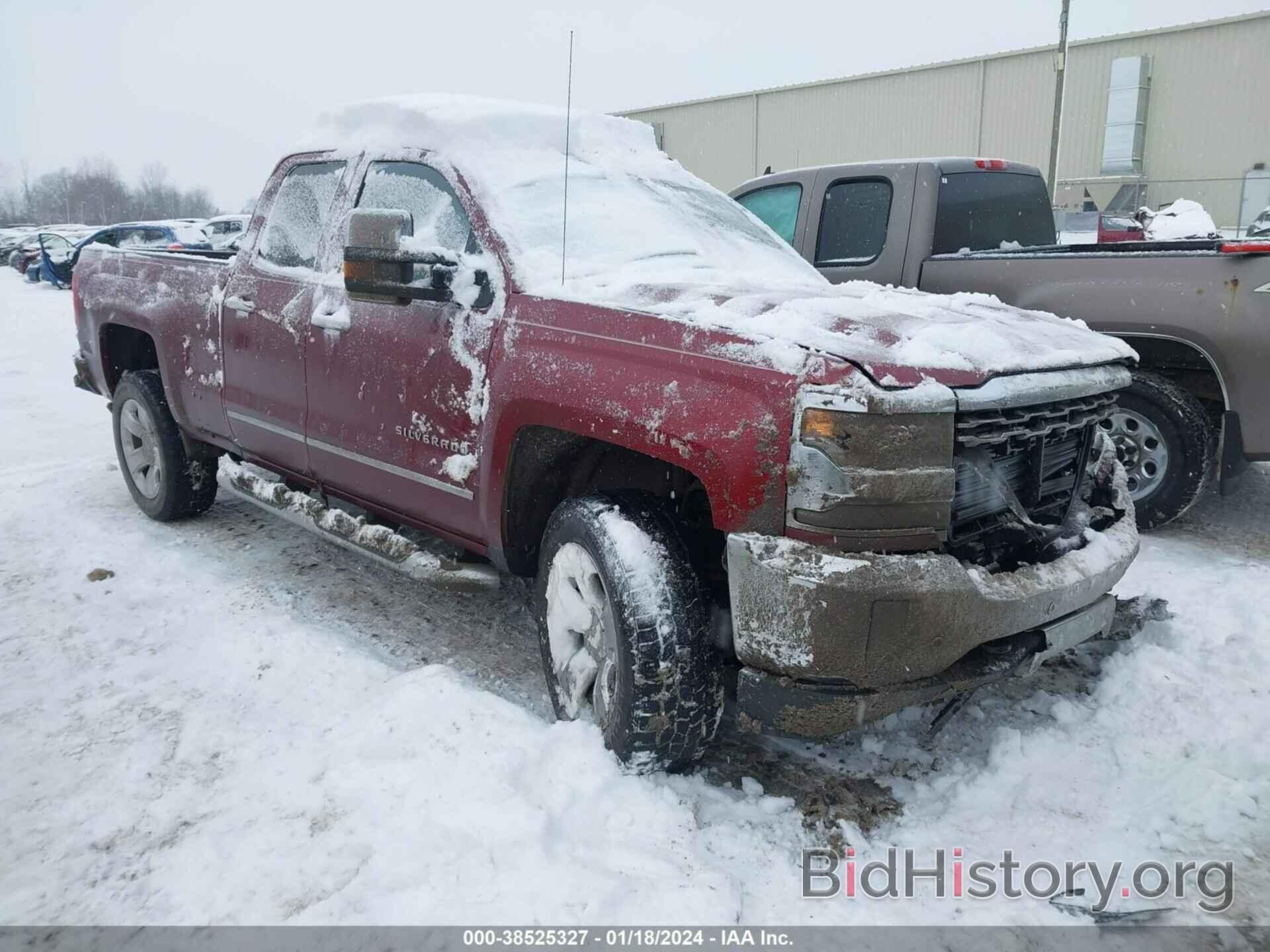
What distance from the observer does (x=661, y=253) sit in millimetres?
3604

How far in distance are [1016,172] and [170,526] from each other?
219 inches

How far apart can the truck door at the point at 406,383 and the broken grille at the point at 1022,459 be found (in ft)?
5.08

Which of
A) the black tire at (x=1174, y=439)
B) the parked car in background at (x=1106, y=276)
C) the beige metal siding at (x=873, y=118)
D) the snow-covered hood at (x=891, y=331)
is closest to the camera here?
the snow-covered hood at (x=891, y=331)

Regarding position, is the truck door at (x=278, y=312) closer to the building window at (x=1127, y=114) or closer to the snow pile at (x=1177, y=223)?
the snow pile at (x=1177, y=223)

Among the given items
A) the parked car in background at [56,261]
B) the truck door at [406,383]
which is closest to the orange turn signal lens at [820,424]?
the truck door at [406,383]

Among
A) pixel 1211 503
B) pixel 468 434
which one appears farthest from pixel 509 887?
pixel 1211 503

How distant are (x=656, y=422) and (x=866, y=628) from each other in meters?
0.77

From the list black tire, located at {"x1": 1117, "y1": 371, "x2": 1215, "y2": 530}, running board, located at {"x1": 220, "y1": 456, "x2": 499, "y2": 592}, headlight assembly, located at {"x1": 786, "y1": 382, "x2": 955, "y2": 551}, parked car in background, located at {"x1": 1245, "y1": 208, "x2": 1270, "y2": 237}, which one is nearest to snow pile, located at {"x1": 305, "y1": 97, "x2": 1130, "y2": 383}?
headlight assembly, located at {"x1": 786, "y1": 382, "x2": 955, "y2": 551}

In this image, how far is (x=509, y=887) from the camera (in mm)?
2365

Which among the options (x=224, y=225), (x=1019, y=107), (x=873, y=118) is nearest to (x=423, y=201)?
(x=224, y=225)

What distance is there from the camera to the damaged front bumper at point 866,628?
7.79 ft

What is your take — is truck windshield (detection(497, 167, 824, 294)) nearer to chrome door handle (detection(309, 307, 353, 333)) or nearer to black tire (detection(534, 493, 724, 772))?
chrome door handle (detection(309, 307, 353, 333))

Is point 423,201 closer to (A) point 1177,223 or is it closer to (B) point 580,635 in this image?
(B) point 580,635

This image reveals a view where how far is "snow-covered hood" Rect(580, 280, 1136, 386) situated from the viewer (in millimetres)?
2459
